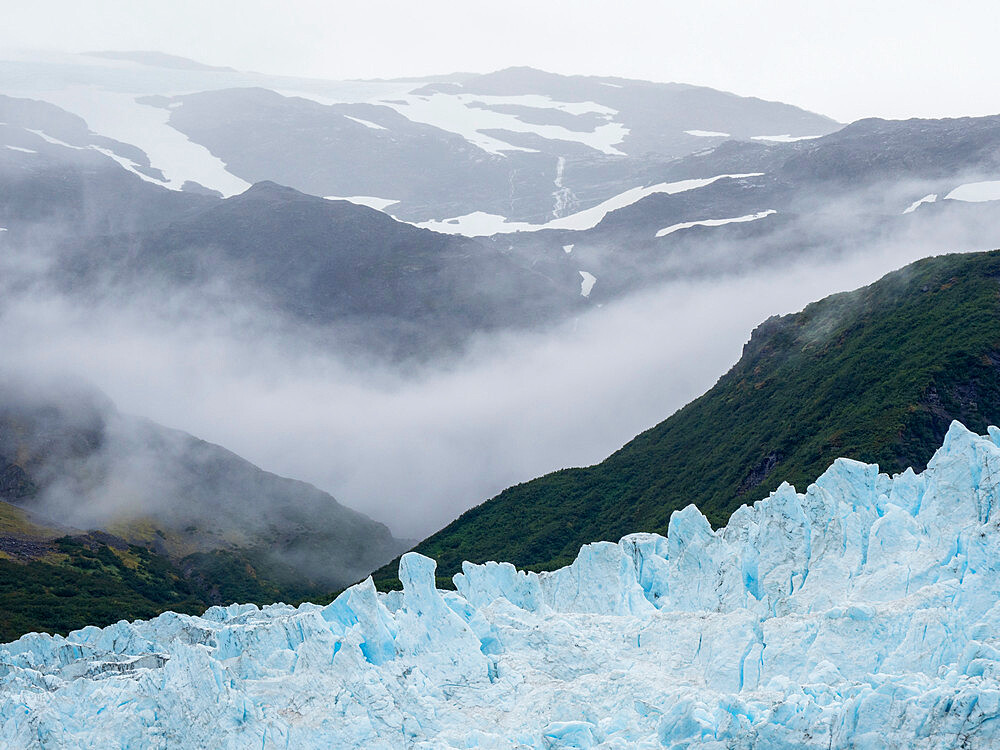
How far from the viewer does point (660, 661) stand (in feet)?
107

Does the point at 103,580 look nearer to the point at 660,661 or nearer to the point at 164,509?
the point at 164,509

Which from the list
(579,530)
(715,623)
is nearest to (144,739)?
(715,623)

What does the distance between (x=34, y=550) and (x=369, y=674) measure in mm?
101766

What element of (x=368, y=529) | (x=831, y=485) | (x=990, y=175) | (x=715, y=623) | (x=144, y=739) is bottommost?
(x=368, y=529)

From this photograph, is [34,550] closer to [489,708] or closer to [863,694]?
[489,708]

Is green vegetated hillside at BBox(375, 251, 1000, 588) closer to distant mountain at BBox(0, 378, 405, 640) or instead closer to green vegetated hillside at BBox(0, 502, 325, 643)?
green vegetated hillside at BBox(0, 502, 325, 643)

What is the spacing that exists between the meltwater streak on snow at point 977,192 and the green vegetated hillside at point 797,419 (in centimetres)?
7385

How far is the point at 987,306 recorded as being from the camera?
83.4 metres

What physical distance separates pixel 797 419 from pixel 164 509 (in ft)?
334

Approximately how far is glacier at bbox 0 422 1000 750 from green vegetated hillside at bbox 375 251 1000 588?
32744 millimetres

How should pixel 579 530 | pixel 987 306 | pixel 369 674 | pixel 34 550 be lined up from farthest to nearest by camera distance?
pixel 34 550, pixel 579 530, pixel 987 306, pixel 369 674

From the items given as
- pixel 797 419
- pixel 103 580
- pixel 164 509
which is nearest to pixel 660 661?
pixel 797 419

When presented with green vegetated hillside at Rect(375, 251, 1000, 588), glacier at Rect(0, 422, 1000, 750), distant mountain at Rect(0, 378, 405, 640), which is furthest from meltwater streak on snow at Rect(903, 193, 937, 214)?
glacier at Rect(0, 422, 1000, 750)

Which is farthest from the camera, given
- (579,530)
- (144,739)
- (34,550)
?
(34,550)
